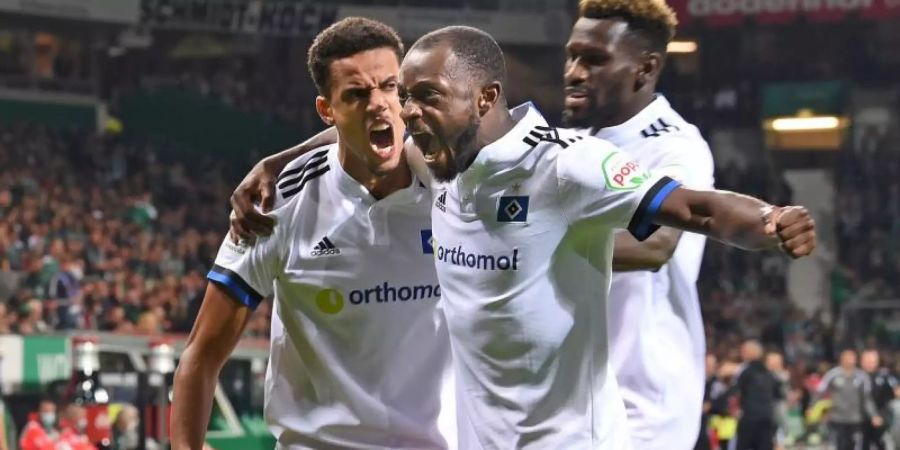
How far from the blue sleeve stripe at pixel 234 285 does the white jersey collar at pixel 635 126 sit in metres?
1.06

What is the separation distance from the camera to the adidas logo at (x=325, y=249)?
12.8ft

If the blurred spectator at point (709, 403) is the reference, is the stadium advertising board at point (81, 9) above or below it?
above

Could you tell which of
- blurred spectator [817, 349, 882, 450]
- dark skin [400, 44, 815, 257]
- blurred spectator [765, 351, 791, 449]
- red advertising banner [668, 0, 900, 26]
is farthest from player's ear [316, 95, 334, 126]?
red advertising banner [668, 0, 900, 26]

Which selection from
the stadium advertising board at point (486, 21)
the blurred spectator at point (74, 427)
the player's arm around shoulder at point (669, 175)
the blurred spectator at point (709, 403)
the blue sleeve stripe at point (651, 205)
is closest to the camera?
the blue sleeve stripe at point (651, 205)

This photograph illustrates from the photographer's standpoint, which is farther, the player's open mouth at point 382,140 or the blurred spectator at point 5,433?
the blurred spectator at point 5,433

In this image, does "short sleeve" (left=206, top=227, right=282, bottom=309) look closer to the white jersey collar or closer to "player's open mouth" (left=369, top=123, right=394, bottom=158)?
"player's open mouth" (left=369, top=123, right=394, bottom=158)

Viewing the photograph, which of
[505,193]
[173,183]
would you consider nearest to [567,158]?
[505,193]

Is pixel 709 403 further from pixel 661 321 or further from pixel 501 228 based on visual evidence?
pixel 501 228

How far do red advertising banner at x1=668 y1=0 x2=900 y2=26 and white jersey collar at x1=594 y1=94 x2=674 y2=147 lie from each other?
24.9m

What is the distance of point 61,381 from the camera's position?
530 inches

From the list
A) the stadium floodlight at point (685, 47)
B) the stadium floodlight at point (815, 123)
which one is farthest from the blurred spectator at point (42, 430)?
the stadium floodlight at point (685, 47)

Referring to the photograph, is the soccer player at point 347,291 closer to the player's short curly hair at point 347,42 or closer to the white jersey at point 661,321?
the player's short curly hair at point 347,42

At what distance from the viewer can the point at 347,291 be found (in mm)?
3895

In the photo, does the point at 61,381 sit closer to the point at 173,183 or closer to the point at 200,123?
the point at 173,183
